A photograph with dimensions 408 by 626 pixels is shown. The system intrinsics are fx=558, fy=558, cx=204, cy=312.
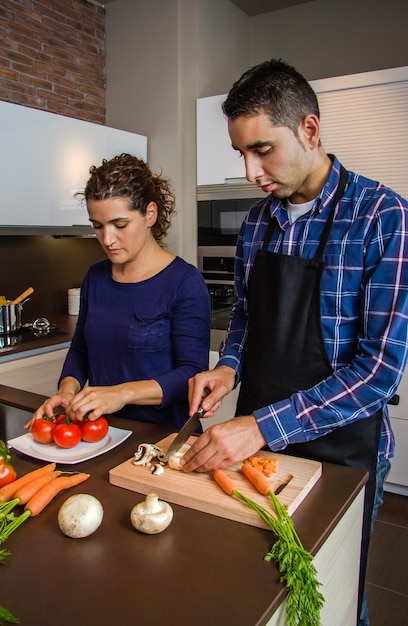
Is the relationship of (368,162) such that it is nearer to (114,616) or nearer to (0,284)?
(0,284)

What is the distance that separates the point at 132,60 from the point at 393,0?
1601 millimetres

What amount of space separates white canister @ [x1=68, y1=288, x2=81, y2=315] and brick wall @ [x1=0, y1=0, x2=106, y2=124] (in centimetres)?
108

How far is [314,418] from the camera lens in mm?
1136

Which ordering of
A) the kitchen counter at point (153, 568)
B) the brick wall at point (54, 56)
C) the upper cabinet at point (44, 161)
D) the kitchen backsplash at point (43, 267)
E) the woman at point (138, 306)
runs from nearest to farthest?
the kitchen counter at point (153, 568), the woman at point (138, 306), the upper cabinet at point (44, 161), the brick wall at point (54, 56), the kitchen backsplash at point (43, 267)

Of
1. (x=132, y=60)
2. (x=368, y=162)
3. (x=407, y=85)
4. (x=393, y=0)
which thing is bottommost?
(x=368, y=162)

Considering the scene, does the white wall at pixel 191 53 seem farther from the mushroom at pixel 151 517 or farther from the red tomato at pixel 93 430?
the mushroom at pixel 151 517

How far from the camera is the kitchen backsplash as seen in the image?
318cm

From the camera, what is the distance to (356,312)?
1.21 metres

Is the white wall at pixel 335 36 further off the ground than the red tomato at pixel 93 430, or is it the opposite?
the white wall at pixel 335 36

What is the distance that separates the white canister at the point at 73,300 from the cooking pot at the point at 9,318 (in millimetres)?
614

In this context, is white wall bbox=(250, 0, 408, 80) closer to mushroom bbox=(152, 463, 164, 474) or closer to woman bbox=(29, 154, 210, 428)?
woman bbox=(29, 154, 210, 428)

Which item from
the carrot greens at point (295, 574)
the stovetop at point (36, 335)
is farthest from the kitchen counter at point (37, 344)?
the carrot greens at point (295, 574)

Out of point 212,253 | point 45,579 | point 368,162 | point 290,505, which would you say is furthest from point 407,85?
point 45,579

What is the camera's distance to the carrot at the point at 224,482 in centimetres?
99
